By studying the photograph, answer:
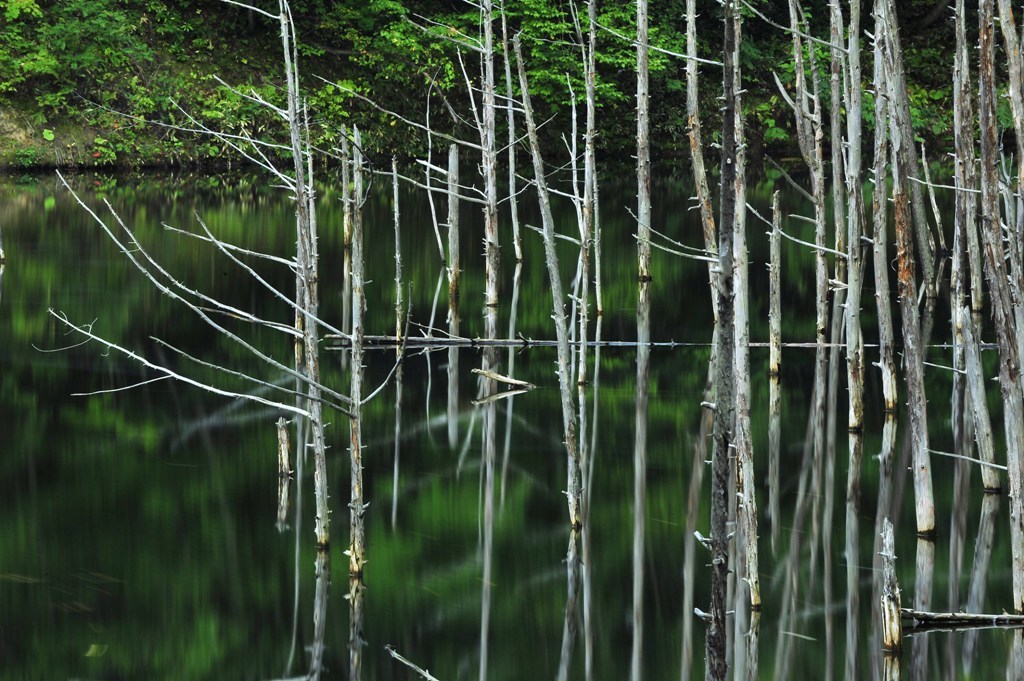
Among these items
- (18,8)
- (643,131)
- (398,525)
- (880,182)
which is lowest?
(398,525)

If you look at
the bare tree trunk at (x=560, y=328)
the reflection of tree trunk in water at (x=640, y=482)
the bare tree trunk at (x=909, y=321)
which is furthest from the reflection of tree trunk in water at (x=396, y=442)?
the bare tree trunk at (x=909, y=321)

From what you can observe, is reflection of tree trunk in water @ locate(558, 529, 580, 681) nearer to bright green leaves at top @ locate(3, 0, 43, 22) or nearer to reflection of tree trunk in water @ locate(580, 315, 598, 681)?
reflection of tree trunk in water @ locate(580, 315, 598, 681)

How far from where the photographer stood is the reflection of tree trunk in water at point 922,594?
7.13 metres

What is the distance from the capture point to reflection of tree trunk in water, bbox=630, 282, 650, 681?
779 centimetres

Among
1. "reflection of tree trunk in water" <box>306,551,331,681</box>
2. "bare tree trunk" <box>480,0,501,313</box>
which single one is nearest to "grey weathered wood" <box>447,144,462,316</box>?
"bare tree trunk" <box>480,0,501,313</box>

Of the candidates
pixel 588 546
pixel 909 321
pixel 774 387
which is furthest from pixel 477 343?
pixel 909 321

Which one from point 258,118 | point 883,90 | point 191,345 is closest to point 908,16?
point 258,118

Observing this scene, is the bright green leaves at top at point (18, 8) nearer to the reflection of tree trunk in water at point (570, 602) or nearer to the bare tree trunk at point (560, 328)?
the bare tree trunk at point (560, 328)

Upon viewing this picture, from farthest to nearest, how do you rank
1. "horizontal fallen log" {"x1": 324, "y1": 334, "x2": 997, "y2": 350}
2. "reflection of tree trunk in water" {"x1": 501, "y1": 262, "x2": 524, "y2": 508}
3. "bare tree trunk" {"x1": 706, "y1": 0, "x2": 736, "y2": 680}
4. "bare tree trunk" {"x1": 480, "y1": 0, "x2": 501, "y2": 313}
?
"bare tree trunk" {"x1": 480, "y1": 0, "x2": 501, "y2": 313}, "horizontal fallen log" {"x1": 324, "y1": 334, "x2": 997, "y2": 350}, "reflection of tree trunk in water" {"x1": 501, "y1": 262, "x2": 524, "y2": 508}, "bare tree trunk" {"x1": 706, "y1": 0, "x2": 736, "y2": 680}

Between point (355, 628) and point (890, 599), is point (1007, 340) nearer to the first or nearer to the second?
point (890, 599)

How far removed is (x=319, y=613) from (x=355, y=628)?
12.4 inches

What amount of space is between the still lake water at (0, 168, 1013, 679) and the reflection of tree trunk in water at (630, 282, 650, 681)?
47mm

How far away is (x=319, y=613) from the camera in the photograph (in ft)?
26.7

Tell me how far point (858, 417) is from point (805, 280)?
10.4m
